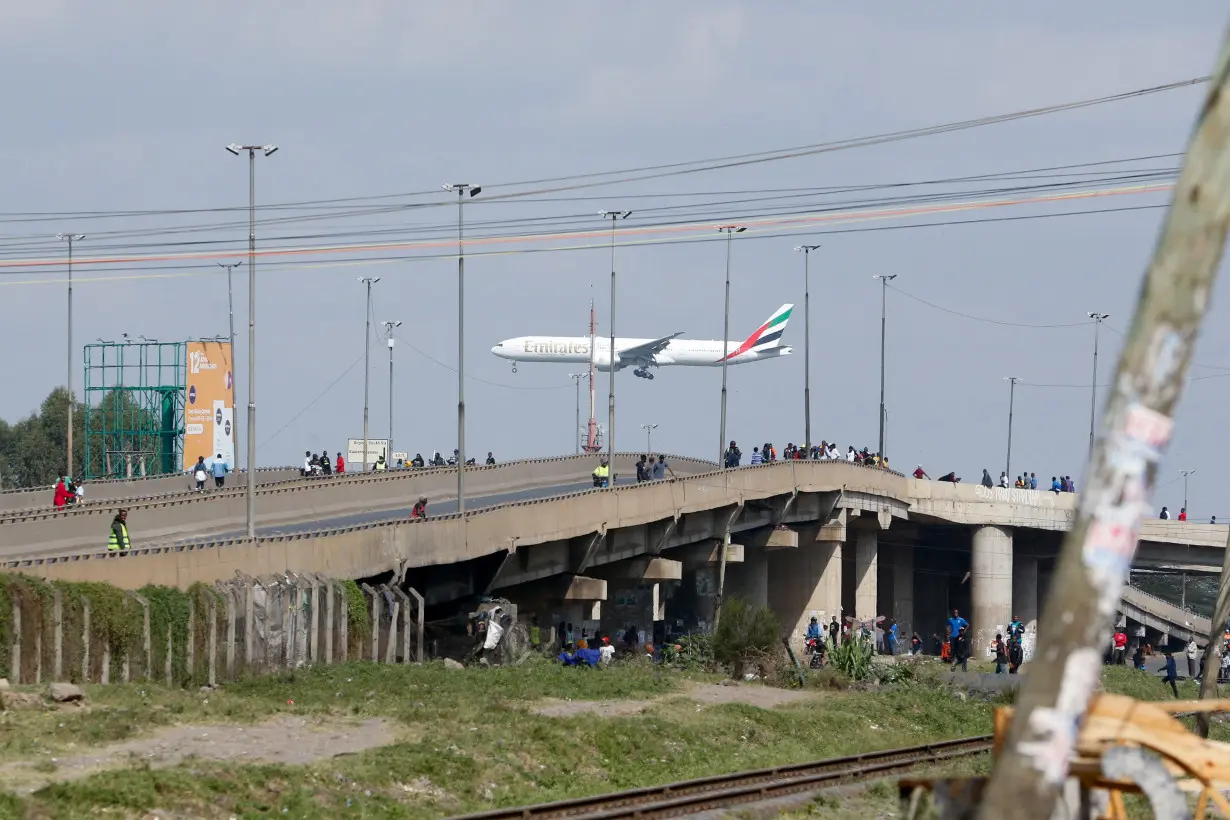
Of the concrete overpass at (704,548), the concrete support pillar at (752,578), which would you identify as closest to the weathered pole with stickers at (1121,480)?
the concrete overpass at (704,548)

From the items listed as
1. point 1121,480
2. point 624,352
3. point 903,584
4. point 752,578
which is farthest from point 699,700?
point 624,352

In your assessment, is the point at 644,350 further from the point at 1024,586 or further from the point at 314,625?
the point at 314,625

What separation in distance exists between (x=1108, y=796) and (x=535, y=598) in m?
51.5

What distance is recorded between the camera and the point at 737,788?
23.2 metres

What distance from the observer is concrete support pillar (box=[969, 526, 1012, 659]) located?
293ft

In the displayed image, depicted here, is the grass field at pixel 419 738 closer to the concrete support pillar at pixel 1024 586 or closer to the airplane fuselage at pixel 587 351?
the concrete support pillar at pixel 1024 586

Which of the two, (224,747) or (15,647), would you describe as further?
(15,647)

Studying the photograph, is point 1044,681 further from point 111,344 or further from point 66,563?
point 111,344

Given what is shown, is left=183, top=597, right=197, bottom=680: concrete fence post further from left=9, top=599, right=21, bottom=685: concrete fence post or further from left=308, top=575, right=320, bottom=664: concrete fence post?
left=9, top=599, right=21, bottom=685: concrete fence post

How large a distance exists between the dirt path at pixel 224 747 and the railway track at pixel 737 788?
4.54m

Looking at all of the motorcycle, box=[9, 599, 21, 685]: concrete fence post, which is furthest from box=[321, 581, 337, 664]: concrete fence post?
the motorcycle

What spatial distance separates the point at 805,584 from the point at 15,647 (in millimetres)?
61794

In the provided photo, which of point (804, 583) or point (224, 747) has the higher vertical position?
point (224, 747)

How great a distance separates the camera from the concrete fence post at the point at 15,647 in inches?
1080
